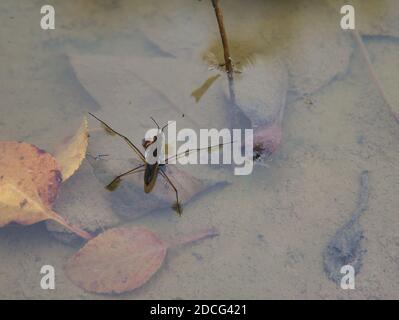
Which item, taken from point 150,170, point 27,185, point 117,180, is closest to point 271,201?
point 150,170

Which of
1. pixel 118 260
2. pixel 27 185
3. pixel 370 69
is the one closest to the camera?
pixel 118 260

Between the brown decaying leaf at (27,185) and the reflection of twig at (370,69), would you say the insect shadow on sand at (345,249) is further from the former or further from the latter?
the brown decaying leaf at (27,185)

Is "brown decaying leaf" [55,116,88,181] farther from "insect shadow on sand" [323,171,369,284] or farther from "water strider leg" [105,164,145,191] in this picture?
"insect shadow on sand" [323,171,369,284]

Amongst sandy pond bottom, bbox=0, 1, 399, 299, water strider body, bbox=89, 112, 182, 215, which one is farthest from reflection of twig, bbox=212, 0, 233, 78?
water strider body, bbox=89, 112, 182, 215

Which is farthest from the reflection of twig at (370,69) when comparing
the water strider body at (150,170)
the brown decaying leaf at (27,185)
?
the brown decaying leaf at (27,185)

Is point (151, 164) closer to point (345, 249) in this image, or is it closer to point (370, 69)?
point (345, 249)

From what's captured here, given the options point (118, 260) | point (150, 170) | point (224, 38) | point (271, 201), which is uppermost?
point (224, 38)
